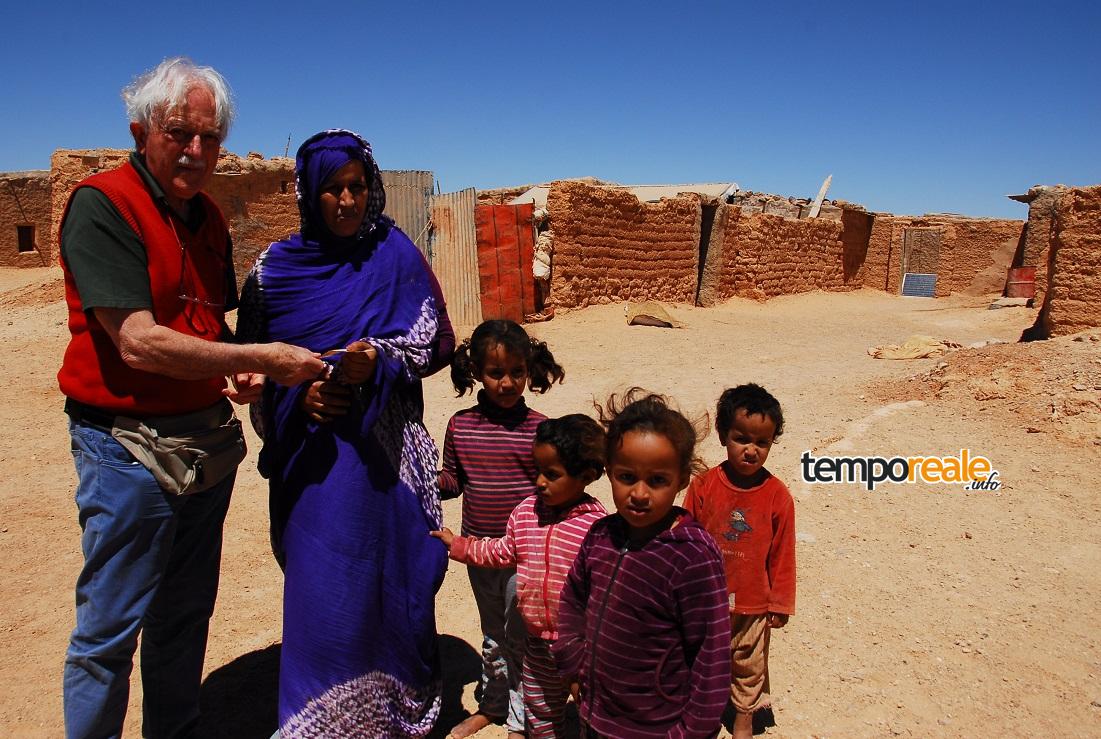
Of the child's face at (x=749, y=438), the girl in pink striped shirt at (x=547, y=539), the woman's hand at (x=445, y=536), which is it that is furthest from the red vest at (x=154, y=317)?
the child's face at (x=749, y=438)

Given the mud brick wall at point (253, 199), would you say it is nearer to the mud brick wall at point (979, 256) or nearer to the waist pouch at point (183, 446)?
the waist pouch at point (183, 446)

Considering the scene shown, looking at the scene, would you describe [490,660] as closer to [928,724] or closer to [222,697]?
[222,697]

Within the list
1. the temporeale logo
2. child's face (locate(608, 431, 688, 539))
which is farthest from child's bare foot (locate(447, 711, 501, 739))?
the temporeale logo

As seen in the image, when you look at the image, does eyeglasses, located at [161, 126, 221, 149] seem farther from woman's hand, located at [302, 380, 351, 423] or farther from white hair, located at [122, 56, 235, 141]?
woman's hand, located at [302, 380, 351, 423]

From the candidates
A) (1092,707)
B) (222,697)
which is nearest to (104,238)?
(222,697)

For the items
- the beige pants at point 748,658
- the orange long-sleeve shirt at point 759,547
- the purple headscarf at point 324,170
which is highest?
the purple headscarf at point 324,170

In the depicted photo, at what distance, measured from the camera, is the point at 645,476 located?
1.70 metres

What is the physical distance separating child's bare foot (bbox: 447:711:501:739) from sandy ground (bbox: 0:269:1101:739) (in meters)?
0.05

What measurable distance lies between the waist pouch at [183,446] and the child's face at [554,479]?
903 mm

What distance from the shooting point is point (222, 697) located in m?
2.71

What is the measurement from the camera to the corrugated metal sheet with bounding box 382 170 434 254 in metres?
11.1

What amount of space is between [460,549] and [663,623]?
72 centimetres

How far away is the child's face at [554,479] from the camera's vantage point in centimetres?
204

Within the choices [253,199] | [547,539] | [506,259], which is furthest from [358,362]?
[253,199]
